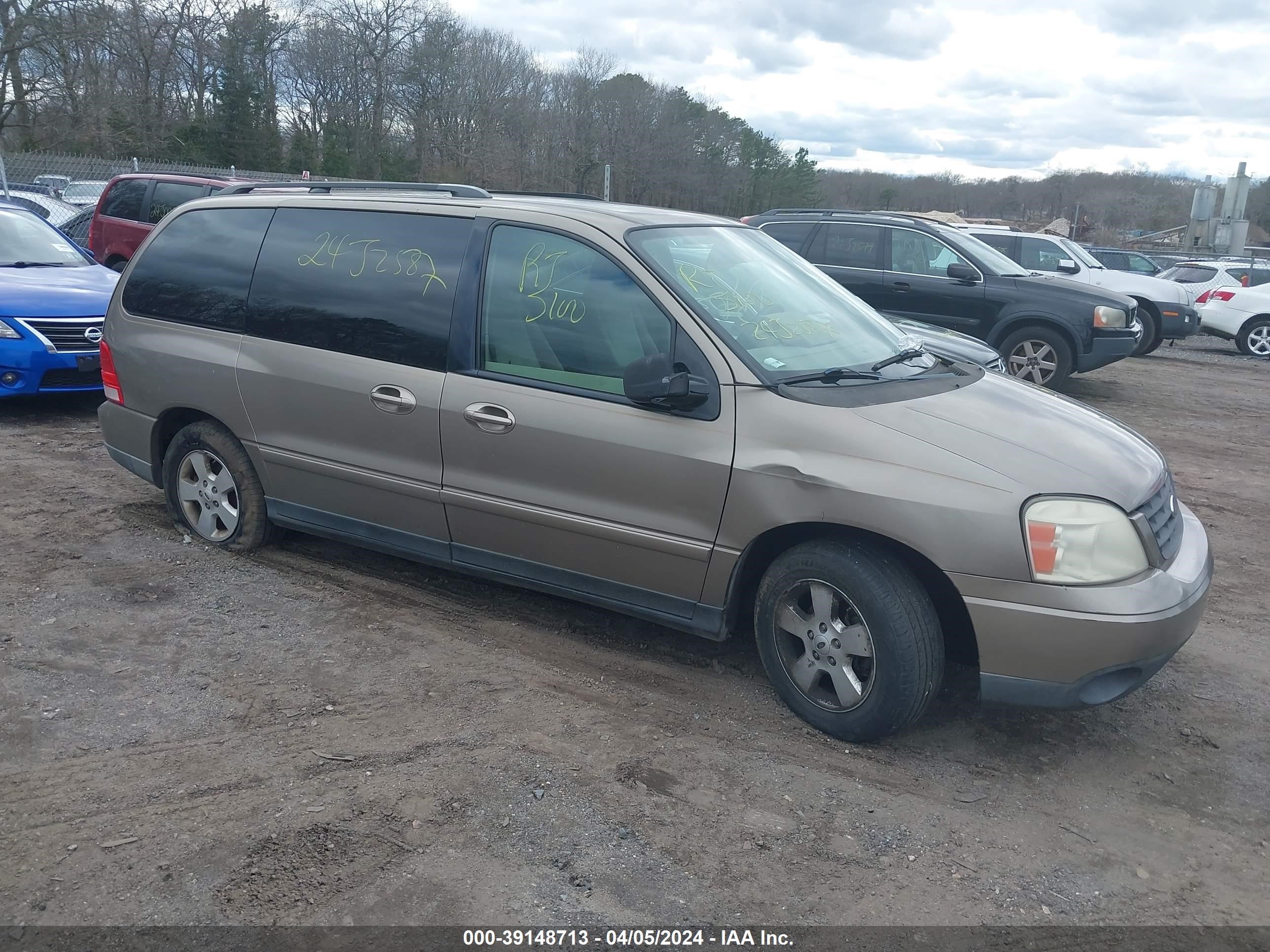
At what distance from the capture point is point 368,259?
4.52m

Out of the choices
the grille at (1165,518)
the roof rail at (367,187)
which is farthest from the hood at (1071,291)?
the roof rail at (367,187)

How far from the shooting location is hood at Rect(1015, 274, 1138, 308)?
10.6 meters

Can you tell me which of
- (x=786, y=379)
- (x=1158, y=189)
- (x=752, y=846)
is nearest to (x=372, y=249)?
(x=786, y=379)

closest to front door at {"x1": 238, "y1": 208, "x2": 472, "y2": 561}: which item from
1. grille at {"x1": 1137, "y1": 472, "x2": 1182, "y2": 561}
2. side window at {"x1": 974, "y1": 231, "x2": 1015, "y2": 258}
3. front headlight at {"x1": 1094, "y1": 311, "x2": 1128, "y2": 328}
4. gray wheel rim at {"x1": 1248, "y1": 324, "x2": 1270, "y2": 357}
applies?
grille at {"x1": 1137, "y1": 472, "x2": 1182, "y2": 561}

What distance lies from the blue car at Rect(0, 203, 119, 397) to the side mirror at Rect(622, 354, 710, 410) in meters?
5.68

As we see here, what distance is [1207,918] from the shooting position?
2.80 meters

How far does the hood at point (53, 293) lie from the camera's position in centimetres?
784

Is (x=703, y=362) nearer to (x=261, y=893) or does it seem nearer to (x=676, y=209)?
(x=676, y=209)

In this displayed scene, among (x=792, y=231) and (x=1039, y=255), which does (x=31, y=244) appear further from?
(x=1039, y=255)

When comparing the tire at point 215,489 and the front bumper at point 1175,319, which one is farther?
the front bumper at point 1175,319

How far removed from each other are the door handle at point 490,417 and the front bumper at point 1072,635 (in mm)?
1870

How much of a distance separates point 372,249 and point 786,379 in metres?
2.07

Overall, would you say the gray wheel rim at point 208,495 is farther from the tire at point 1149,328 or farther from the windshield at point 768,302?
the tire at point 1149,328

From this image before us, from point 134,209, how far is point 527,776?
1267 cm
